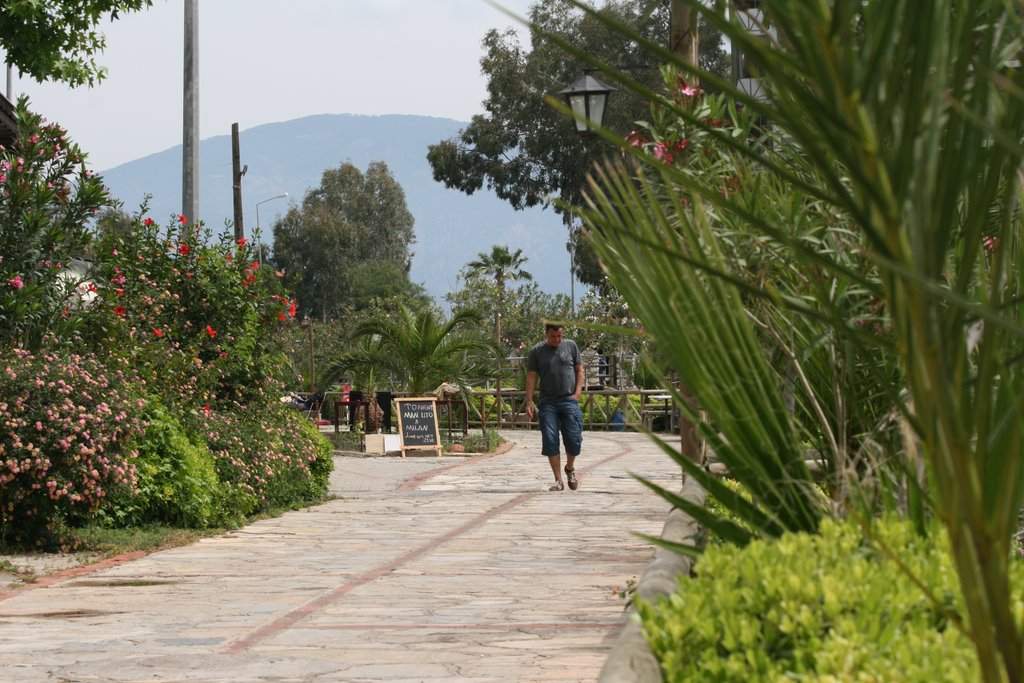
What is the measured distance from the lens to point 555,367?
44.2ft

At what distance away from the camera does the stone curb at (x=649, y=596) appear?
247cm

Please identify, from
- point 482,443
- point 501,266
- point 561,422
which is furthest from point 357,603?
point 501,266

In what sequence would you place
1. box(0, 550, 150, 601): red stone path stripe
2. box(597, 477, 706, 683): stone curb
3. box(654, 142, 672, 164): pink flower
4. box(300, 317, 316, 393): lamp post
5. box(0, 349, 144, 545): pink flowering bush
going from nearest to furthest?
1. box(597, 477, 706, 683): stone curb
2. box(654, 142, 672, 164): pink flower
3. box(0, 550, 150, 601): red stone path stripe
4. box(0, 349, 144, 545): pink flowering bush
5. box(300, 317, 316, 393): lamp post

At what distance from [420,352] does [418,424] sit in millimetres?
3615

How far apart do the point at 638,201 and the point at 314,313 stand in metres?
73.6

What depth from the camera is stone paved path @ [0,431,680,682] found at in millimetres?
5527

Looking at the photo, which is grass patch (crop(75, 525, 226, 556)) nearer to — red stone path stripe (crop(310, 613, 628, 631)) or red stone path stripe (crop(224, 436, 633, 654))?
red stone path stripe (crop(224, 436, 633, 654))

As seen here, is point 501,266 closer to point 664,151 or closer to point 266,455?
point 266,455

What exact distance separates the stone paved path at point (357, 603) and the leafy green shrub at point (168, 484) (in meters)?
0.38

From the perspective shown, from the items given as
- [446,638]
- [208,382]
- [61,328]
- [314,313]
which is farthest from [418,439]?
[314,313]

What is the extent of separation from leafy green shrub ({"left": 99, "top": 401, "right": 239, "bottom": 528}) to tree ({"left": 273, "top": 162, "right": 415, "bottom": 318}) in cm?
5909

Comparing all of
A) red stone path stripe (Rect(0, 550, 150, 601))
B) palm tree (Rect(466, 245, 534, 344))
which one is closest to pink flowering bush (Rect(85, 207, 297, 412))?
red stone path stripe (Rect(0, 550, 150, 601))

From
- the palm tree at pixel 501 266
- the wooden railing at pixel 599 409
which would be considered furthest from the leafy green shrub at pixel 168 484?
the palm tree at pixel 501 266

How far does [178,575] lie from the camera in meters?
8.13
